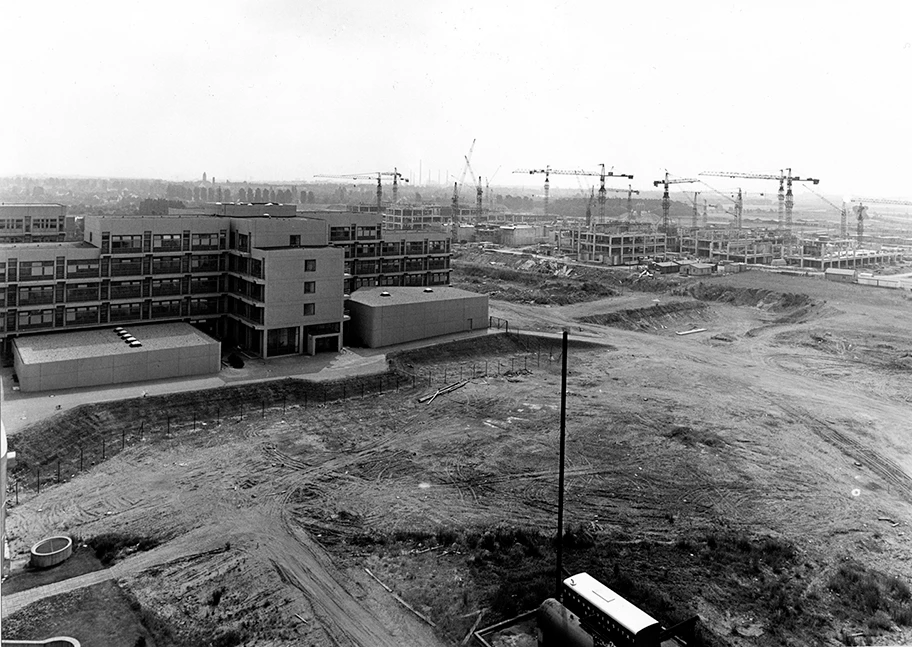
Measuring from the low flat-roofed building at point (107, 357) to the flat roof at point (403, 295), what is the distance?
28.3ft

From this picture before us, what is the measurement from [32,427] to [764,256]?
7426cm

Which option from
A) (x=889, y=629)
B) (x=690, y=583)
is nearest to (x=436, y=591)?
(x=690, y=583)

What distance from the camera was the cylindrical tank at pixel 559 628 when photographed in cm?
1031

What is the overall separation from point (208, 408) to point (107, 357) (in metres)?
4.24

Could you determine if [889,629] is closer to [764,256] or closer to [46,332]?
[46,332]

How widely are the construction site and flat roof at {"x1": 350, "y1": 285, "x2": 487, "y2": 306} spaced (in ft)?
3.79

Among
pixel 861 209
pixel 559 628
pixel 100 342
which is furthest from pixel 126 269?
pixel 861 209

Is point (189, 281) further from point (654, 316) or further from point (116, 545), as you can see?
point (654, 316)

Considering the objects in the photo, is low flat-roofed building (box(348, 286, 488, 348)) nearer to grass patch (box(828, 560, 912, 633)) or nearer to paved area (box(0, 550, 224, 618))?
paved area (box(0, 550, 224, 618))

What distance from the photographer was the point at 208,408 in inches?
909

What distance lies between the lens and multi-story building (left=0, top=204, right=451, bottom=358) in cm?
2658

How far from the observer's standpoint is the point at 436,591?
12.8 m

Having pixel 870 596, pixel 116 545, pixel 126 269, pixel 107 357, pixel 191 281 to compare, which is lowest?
pixel 870 596

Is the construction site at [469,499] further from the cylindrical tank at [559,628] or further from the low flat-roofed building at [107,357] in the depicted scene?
the low flat-roofed building at [107,357]
